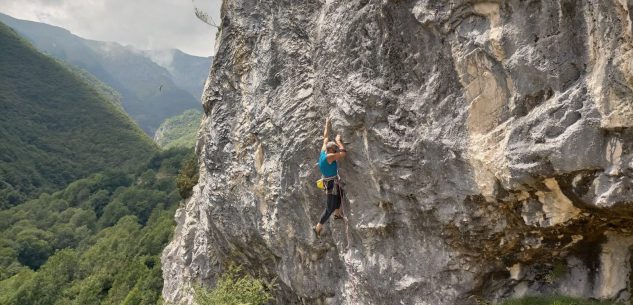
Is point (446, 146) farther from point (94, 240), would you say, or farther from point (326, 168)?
point (94, 240)

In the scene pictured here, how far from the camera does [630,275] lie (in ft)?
29.0

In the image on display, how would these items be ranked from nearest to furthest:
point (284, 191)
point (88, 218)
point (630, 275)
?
point (630, 275) < point (284, 191) < point (88, 218)

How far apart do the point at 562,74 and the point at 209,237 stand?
16014 mm

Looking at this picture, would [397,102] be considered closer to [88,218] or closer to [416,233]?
[416,233]

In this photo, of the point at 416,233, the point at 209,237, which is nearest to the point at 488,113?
the point at 416,233

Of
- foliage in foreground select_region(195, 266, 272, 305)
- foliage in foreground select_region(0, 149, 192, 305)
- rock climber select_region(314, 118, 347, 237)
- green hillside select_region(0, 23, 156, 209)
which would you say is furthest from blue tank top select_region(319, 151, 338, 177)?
green hillside select_region(0, 23, 156, 209)

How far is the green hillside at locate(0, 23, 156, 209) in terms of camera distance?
416 feet

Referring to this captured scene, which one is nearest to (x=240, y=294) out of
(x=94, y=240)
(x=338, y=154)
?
(x=338, y=154)

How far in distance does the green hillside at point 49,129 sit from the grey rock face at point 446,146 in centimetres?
12454

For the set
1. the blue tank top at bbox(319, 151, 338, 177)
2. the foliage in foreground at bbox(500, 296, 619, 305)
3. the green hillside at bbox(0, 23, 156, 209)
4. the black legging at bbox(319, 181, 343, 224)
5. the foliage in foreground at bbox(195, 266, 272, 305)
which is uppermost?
the green hillside at bbox(0, 23, 156, 209)

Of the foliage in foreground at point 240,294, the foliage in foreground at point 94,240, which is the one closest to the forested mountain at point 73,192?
the foliage in foreground at point 94,240

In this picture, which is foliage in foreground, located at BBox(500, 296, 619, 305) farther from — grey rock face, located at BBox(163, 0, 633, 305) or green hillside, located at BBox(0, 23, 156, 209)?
green hillside, located at BBox(0, 23, 156, 209)

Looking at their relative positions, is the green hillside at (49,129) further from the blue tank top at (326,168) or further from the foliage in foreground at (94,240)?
the blue tank top at (326,168)

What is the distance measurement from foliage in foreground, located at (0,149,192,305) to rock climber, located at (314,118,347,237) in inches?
1464
